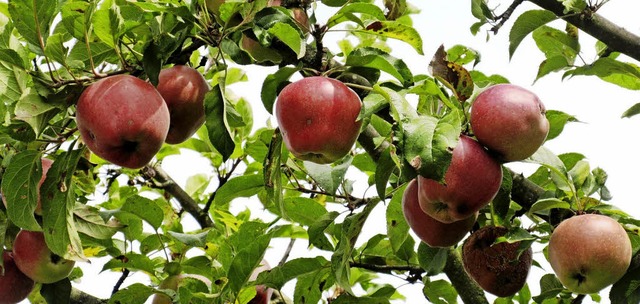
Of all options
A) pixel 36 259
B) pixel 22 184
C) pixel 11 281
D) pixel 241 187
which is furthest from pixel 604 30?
pixel 11 281

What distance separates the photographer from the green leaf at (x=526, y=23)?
2.54m

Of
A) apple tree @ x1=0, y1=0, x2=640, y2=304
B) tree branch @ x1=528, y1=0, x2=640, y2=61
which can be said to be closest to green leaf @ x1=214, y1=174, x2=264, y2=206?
apple tree @ x1=0, y1=0, x2=640, y2=304

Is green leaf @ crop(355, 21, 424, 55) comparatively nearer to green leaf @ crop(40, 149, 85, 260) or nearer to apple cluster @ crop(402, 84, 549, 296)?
apple cluster @ crop(402, 84, 549, 296)

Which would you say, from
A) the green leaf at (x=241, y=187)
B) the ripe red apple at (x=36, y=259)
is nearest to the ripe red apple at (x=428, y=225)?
the green leaf at (x=241, y=187)

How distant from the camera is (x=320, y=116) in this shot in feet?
A: 6.21

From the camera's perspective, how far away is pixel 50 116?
6.48ft

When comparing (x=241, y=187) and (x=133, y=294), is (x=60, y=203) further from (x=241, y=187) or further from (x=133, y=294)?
(x=241, y=187)

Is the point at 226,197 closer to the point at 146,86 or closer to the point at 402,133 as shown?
the point at 146,86

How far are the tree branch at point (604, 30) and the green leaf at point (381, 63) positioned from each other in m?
0.68

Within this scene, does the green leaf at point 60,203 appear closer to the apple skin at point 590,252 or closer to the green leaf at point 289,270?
the green leaf at point 289,270

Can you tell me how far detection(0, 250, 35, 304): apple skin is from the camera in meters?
2.62

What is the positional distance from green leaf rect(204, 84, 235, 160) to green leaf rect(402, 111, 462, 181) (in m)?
0.42

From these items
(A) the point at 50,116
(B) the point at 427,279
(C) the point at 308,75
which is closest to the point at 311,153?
(C) the point at 308,75

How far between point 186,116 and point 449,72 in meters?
0.62
